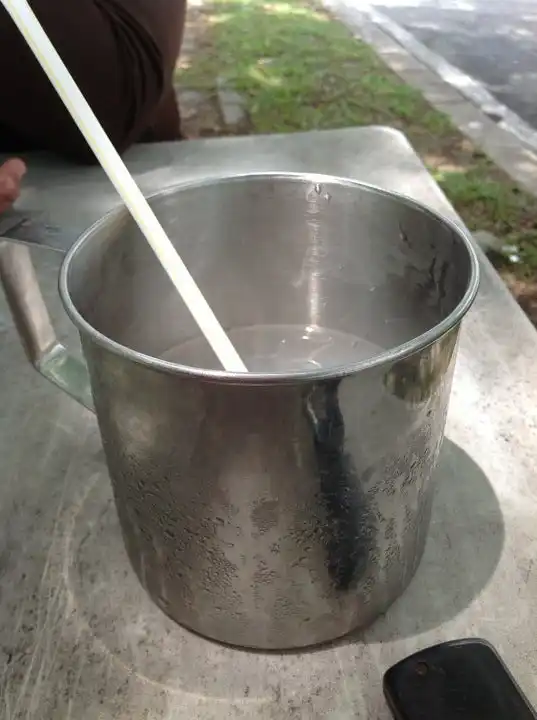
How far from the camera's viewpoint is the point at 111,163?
15.8 inches

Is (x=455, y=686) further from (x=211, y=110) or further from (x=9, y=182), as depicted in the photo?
(x=211, y=110)

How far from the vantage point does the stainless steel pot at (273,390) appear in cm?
36

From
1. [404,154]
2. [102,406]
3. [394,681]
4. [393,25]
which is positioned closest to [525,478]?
[394,681]

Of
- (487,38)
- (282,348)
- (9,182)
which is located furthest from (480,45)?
(282,348)

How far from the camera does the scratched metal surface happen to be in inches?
17.5

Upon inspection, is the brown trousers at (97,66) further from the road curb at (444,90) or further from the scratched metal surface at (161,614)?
the road curb at (444,90)

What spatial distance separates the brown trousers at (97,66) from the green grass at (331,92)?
0.42 metres

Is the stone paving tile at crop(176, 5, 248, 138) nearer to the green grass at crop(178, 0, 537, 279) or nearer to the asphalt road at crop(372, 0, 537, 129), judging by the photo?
the green grass at crop(178, 0, 537, 279)

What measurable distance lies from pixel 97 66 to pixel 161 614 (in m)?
0.69

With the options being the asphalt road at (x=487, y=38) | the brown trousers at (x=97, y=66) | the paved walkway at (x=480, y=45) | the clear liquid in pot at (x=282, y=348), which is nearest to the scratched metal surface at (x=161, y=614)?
the clear liquid in pot at (x=282, y=348)

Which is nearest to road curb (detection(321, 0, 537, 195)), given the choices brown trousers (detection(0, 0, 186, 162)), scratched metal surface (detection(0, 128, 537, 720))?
brown trousers (detection(0, 0, 186, 162))

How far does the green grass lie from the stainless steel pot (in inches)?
20.3

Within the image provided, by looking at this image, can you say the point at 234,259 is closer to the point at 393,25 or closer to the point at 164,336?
the point at 164,336

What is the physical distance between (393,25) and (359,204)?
1791mm
